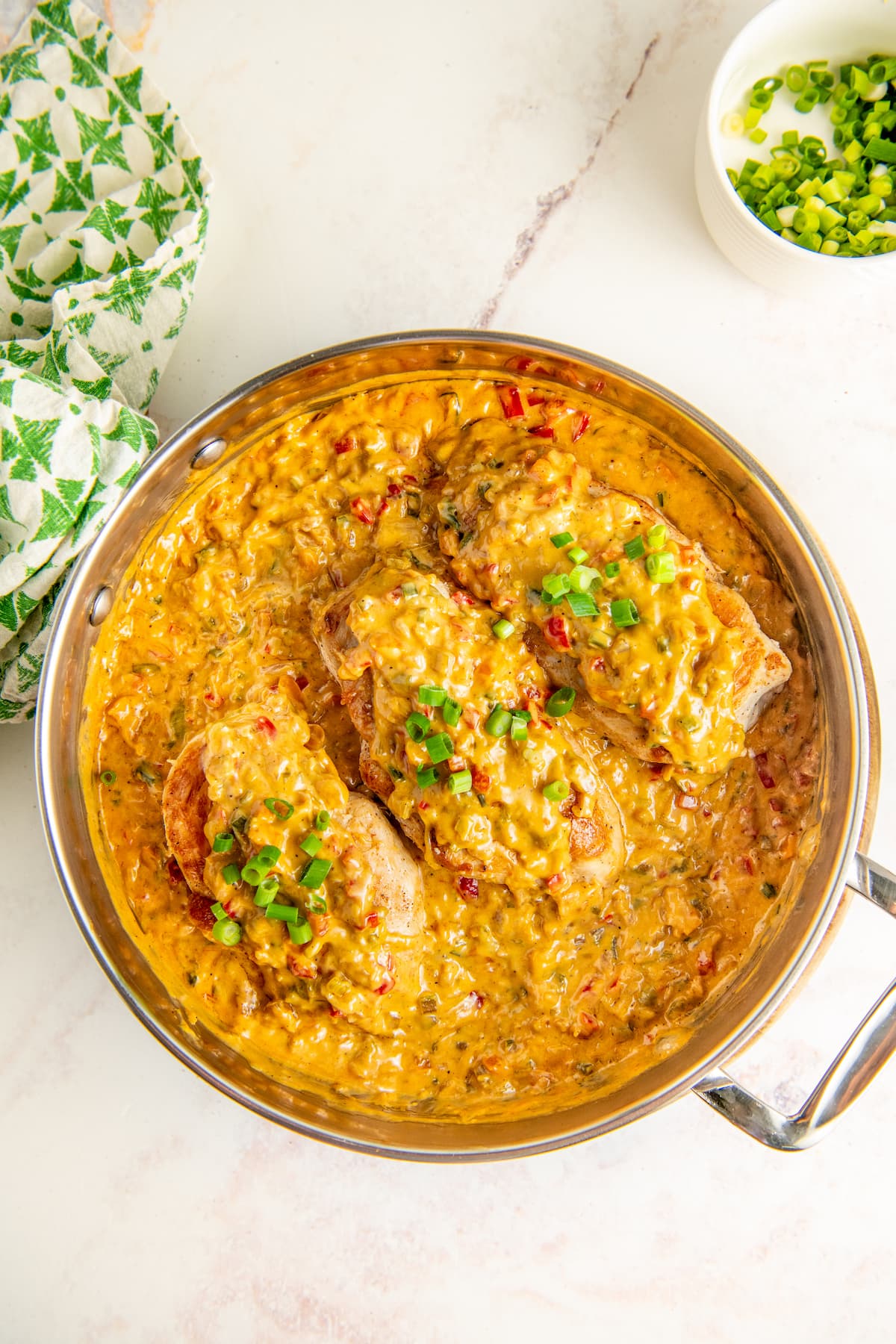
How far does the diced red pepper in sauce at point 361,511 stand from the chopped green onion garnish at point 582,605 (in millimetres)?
811

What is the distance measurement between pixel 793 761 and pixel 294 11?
137 inches

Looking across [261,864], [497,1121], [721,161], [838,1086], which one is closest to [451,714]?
[261,864]

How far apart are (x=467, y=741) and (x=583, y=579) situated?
62 cm

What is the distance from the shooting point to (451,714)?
2.91m

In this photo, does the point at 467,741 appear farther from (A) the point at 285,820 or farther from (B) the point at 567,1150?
(B) the point at 567,1150

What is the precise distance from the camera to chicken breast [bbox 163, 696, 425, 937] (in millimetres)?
3045

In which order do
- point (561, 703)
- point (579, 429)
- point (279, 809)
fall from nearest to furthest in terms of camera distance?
point (279, 809) → point (561, 703) → point (579, 429)

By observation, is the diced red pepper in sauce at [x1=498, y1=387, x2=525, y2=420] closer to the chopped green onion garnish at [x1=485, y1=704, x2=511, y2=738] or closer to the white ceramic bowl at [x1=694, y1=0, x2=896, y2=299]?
the white ceramic bowl at [x1=694, y1=0, x2=896, y2=299]

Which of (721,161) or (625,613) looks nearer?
(625,613)

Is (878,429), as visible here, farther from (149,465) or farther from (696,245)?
(149,465)

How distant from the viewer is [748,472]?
10.4 ft

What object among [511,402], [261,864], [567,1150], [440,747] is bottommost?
[567,1150]

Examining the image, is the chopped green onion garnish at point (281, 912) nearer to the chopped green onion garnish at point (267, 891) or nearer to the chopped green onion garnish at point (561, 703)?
the chopped green onion garnish at point (267, 891)

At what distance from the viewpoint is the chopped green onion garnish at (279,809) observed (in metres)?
3.02
